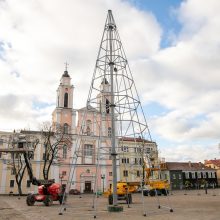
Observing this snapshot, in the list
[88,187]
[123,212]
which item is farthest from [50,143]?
[123,212]

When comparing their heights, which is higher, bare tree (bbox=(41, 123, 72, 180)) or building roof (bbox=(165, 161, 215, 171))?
bare tree (bbox=(41, 123, 72, 180))

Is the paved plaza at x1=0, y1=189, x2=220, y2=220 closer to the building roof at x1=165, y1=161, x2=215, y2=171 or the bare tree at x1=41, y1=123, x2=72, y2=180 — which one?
the bare tree at x1=41, y1=123, x2=72, y2=180

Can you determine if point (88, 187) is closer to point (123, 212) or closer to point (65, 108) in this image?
point (65, 108)

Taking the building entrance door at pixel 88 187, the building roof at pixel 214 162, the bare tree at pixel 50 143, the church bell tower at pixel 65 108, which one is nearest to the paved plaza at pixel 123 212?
the bare tree at pixel 50 143

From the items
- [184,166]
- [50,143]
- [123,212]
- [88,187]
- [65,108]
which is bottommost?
[88,187]

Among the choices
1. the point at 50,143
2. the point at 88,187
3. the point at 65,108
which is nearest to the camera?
the point at 50,143

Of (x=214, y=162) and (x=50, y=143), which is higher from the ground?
(x=50, y=143)

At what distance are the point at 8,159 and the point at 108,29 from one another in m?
40.8

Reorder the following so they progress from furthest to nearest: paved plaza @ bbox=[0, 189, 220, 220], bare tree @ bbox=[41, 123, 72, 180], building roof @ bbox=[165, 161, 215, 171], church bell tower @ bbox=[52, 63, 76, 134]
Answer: building roof @ bbox=[165, 161, 215, 171] → church bell tower @ bbox=[52, 63, 76, 134] → bare tree @ bbox=[41, 123, 72, 180] → paved plaza @ bbox=[0, 189, 220, 220]

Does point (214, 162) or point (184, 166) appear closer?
point (184, 166)

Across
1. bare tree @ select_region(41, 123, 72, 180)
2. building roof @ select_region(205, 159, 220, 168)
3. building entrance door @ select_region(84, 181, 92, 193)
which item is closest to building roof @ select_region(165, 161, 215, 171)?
building roof @ select_region(205, 159, 220, 168)

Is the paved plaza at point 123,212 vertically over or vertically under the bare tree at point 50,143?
under

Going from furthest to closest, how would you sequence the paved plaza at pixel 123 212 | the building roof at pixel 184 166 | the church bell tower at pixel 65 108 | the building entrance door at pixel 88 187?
the building roof at pixel 184 166 → the church bell tower at pixel 65 108 → the building entrance door at pixel 88 187 → the paved plaza at pixel 123 212

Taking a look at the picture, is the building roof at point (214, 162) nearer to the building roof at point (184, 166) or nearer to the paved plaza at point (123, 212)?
the building roof at point (184, 166)
